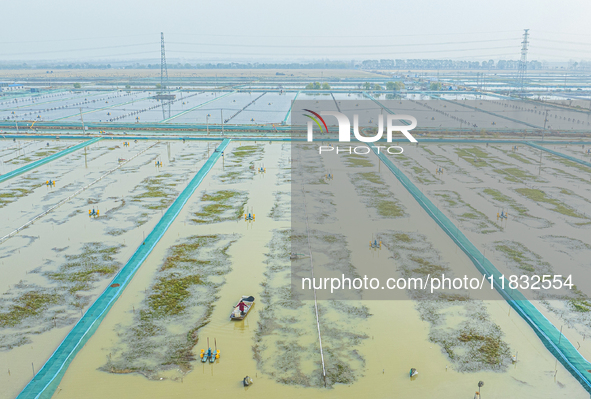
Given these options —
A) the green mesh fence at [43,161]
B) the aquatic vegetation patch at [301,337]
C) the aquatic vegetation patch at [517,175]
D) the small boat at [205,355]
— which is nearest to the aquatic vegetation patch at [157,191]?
the green mesh fence at [43,161]

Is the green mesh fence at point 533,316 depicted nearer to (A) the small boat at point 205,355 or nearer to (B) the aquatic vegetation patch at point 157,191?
(A) the small boat at point 205,355

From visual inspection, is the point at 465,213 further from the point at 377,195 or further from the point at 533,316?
the point at 533,316

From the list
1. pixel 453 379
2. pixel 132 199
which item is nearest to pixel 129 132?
pixel 132 199

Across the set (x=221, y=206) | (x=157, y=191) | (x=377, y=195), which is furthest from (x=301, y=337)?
(x=157, y=191)

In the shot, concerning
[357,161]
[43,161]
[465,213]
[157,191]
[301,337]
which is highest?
[43,161]

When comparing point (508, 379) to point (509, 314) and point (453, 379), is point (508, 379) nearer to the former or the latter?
point (453, 379)
